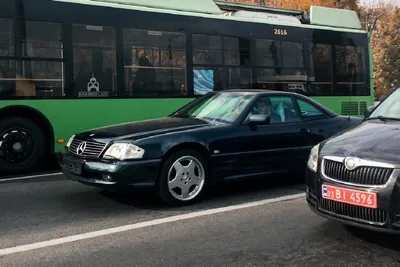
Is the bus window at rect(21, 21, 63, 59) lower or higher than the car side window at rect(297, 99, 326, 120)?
higher

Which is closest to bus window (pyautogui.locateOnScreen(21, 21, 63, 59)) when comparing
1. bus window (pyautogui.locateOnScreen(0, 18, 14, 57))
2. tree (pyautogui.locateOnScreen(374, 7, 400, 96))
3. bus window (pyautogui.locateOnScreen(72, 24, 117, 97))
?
bus window (pyautogui.locateOnScreen(0, 18, 14, 57))

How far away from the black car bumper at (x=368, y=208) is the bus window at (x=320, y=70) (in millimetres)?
8019

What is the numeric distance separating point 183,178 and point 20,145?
3.90m

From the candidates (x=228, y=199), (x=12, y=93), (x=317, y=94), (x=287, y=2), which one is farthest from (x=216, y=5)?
(x=287, y=2)

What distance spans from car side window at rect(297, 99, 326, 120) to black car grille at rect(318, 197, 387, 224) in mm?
2881

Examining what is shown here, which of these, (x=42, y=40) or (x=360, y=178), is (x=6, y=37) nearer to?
(x=42, y=40)

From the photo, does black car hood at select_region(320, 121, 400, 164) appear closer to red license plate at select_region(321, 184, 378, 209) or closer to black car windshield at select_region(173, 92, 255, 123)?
red license plate at select_region(321, 184, 378, 209)

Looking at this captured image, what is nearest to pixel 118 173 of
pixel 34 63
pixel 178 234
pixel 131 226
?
pixel 131 226

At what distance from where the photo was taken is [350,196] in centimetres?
399

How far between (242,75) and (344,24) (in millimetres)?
4182

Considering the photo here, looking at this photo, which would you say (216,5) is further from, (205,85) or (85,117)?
(85,117)

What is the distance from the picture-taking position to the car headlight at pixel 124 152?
5.46 m

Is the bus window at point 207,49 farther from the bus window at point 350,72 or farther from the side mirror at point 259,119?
the side mirror at point 259,119

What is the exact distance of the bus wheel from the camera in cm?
820
